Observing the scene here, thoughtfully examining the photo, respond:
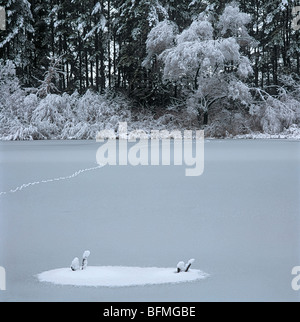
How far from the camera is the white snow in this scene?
10.7 feet

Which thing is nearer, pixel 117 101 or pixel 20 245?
pixel 20 245

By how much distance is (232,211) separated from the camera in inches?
226

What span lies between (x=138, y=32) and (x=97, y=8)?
9.47 ft

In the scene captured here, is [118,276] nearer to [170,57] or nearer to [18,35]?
[170,57]

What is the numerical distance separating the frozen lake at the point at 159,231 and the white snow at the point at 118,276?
8 cm

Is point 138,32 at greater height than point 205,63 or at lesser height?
greater

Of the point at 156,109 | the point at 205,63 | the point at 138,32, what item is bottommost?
the point at 156,109

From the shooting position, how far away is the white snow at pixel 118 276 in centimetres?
327

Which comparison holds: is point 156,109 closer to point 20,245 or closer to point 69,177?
point 69,177

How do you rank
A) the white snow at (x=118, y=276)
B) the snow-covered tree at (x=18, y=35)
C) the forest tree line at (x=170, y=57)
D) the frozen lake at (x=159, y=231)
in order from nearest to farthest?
the frozen lake at (x=159, y=231) → the white snow at (x=118, y=276) → the forest tree line at (x=170, y=57) → the snow-covered tree at (x=18, y=35)

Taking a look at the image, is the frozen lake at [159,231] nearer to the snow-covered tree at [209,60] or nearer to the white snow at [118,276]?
the white snow at [118,276]

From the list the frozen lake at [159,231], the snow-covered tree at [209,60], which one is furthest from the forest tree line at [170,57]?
the frozen lake at [159,231]

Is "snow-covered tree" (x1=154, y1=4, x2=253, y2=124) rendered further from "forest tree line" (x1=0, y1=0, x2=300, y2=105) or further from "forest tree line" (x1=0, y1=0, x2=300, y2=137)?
"forest tree line" (x1=0, y1=0, x2=300, y2=105)
